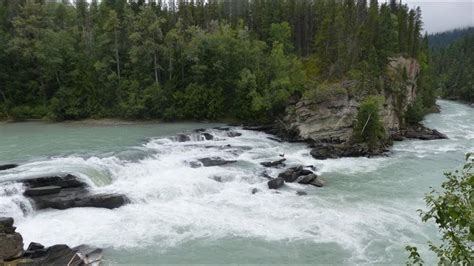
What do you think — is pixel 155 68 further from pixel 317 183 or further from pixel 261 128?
pixel 317 183

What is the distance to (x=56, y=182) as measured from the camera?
22406mm

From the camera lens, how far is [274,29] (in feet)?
213

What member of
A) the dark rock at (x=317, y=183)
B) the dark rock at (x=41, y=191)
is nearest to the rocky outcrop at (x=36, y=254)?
the dark rock at (x=41, y=191)

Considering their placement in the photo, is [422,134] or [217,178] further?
[422,134]

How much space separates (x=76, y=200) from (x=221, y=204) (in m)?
7.90

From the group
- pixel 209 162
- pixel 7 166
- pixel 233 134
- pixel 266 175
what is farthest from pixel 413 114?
pixel 7 166

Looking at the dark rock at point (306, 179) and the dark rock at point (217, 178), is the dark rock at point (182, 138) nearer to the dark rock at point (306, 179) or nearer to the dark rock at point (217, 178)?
the dark rock at point (217, 178)

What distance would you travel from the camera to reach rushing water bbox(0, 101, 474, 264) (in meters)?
17.6

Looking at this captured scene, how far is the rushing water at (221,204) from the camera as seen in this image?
691 inches

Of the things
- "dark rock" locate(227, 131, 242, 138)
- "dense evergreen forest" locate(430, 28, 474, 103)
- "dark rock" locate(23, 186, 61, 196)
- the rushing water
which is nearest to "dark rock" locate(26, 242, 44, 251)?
the rushing water

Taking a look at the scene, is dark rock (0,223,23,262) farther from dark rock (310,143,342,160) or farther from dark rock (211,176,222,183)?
dark rock (310,143,342,160)

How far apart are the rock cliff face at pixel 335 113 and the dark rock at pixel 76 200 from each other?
77.0ft

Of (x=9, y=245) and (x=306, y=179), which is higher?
(x=9, y=245)

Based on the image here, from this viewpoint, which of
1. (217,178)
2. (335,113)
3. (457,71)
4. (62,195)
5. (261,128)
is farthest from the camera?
(457,71)
